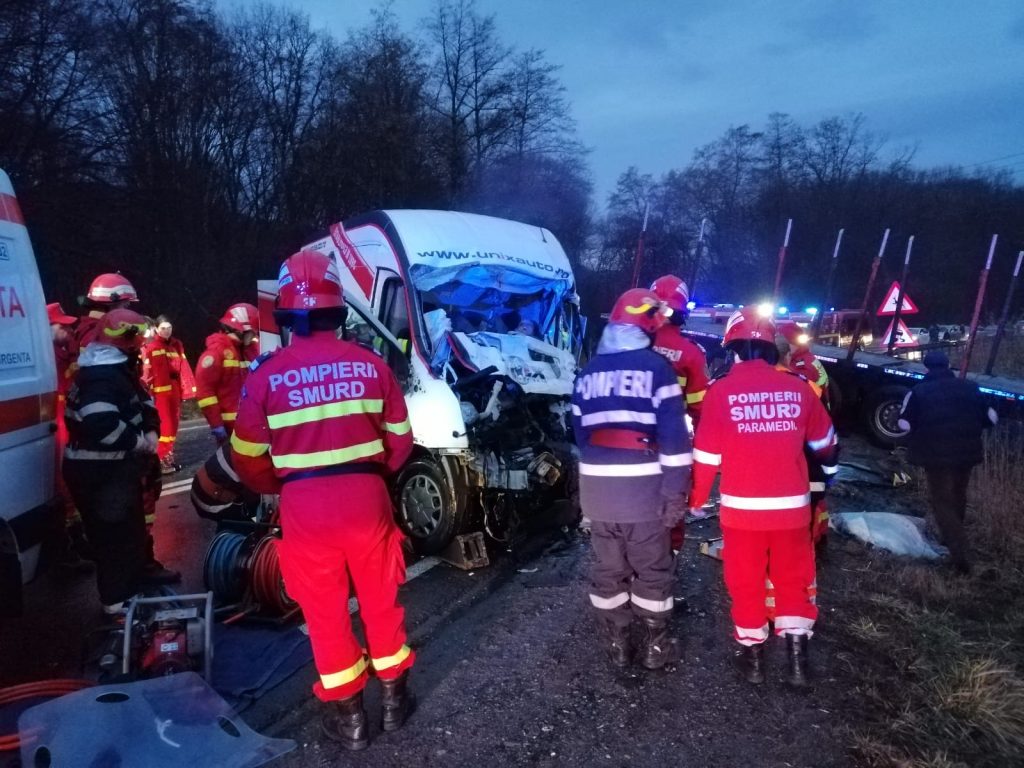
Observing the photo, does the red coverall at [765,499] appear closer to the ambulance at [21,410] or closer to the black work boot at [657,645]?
the black work boot at [657,645]

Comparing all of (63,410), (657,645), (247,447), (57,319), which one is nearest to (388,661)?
(247,447)

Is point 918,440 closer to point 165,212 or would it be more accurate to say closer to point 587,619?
point 587,619

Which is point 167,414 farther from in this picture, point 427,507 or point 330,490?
point 330,490

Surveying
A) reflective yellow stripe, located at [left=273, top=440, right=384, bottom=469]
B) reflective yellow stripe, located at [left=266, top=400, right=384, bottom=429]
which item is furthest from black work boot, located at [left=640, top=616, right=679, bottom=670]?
reflective yellow stripe, located at [left=266, top=400, right=384, bottom=429]

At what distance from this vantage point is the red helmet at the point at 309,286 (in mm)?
2979

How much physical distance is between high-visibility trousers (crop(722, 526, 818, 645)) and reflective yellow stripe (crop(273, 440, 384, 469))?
1.74m

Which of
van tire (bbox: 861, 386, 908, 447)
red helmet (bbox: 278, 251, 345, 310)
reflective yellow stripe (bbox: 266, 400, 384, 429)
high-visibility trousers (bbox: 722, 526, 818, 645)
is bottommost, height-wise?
van tire (bbox: 861, 386, 908, 447)

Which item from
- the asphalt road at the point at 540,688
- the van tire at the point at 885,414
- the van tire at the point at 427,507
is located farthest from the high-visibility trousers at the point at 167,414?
the van tire at the point at 885,414

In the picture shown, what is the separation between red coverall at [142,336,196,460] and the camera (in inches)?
304

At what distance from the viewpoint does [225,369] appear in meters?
6.74

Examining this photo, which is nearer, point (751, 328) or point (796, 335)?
point (751, 328)

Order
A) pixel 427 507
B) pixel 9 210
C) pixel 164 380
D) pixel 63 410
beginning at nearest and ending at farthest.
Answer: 1. pixel 9 210
2. pixel 63 410
3. pixel 427 507
4. pixel 164 380

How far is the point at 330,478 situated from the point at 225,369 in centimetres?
433

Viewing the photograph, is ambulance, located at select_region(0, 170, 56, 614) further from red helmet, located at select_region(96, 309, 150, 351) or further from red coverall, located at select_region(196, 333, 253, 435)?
red coverall, located at select_region(196, 333, 253, 435)
